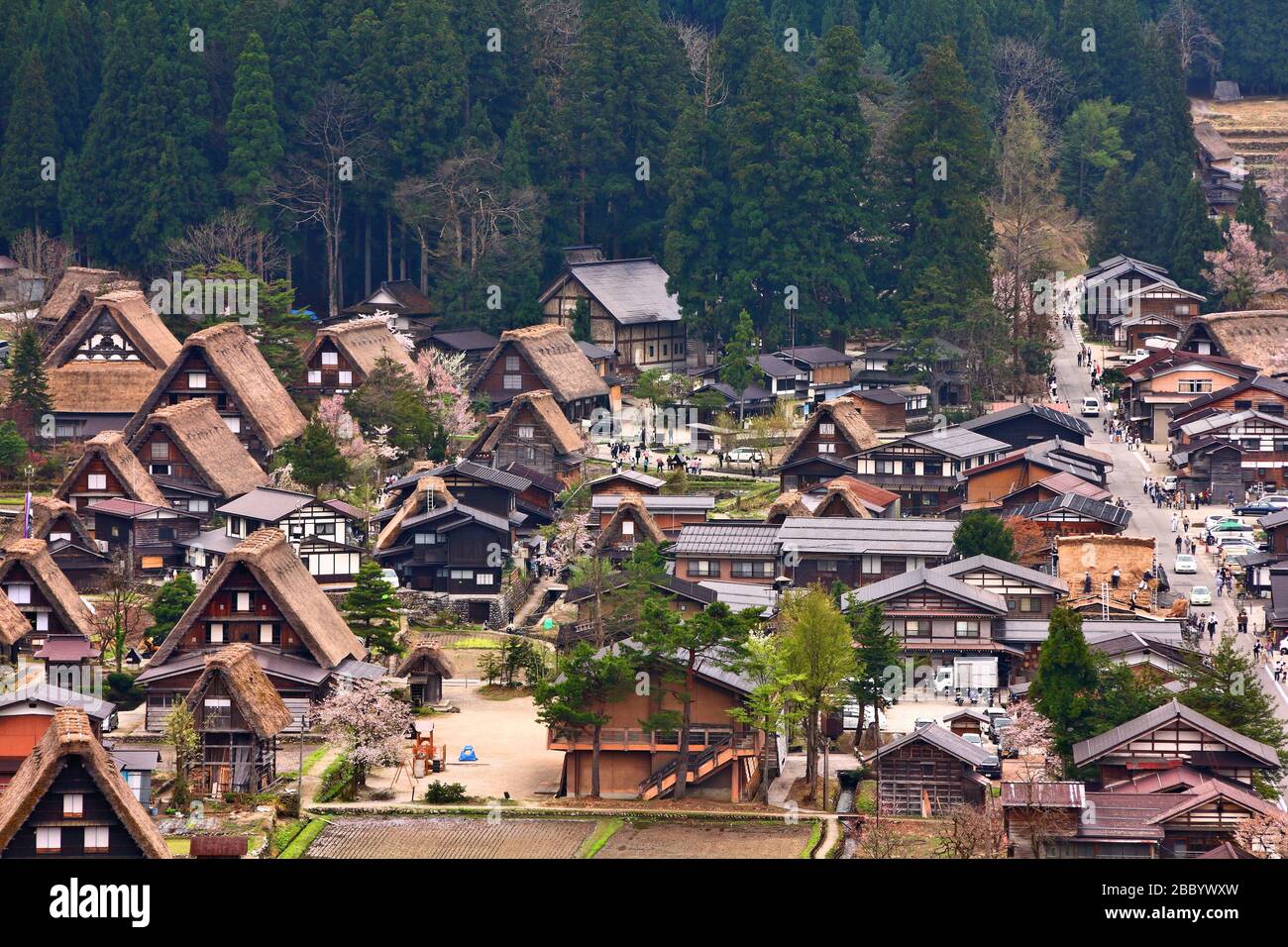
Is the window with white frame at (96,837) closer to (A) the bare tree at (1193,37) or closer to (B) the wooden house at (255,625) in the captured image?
(B) the wooden house at (255,625)

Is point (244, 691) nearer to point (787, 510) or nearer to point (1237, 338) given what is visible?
point (787, 510)

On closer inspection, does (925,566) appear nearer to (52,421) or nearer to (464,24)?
→ (52,421)

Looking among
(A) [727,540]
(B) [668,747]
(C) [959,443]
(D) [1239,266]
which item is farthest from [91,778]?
(D) [1239,266]

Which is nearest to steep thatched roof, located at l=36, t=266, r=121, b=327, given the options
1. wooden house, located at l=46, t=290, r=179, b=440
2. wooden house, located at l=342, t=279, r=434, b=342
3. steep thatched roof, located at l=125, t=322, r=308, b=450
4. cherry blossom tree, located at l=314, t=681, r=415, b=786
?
wooden house, located at l=46, t=290, r=179, b=440

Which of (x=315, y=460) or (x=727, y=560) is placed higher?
(x=315, y=460)

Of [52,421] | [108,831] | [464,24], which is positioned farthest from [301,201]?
[108,831]

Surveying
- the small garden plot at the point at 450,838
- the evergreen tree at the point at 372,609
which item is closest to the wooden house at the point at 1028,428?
the evergreen tree at the point at 372,609
